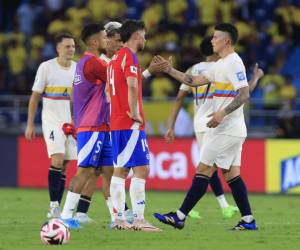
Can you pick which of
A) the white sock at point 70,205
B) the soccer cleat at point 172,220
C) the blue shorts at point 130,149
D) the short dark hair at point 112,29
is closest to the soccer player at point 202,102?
the short dark hair at point 112,29

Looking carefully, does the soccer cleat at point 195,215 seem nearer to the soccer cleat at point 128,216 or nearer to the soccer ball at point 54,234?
the soccer cleat at point 128,216

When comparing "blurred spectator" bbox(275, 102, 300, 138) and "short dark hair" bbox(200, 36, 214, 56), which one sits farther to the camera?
"blurred spectator" bbox(275, 102, 300, 138)

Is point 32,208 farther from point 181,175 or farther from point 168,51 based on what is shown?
point 168,51

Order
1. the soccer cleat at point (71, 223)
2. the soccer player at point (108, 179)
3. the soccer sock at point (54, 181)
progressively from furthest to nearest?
the soccer sock at point (54, 181)
the soccer player at point (108, 179)
the soccer cleat at point (71, 223)

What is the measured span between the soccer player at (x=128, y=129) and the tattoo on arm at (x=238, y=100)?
3.29 feet

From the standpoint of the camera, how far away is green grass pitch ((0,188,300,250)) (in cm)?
1030

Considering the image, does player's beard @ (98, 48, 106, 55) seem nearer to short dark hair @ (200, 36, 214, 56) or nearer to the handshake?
the handshake

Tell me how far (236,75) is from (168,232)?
1.95 metres

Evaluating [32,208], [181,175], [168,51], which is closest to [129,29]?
[32,208]

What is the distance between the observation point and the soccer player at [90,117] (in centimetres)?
1227

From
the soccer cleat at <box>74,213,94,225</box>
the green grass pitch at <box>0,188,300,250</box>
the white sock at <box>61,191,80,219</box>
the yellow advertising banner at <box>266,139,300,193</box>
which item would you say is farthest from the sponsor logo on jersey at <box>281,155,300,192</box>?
the white sock at <box>61,191,80,219</box>

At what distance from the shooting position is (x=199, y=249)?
9945 mm

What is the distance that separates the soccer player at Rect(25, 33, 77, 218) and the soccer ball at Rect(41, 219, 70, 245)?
3.48 meters

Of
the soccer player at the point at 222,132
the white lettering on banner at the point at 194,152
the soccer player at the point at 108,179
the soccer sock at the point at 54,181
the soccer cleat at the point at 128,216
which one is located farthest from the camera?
the white lettering on banner at the point at 194,152
